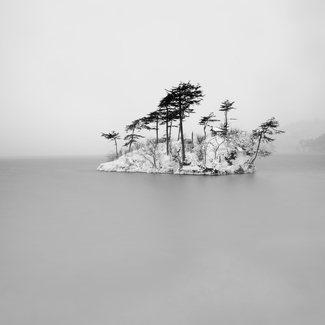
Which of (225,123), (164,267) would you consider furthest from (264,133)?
(164,267)

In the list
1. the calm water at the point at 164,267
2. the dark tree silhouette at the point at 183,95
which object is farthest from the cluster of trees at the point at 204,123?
the calm water at the point at 164,267

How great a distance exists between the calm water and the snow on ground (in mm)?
17897

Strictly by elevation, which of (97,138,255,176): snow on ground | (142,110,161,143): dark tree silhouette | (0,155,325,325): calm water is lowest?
(0,155,325,325): calm water

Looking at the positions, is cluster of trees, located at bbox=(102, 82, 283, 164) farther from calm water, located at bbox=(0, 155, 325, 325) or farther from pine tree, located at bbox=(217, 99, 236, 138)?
calm water, located at bbox=(0, 155, 325, 325)

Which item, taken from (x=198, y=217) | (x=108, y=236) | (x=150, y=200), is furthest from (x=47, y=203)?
(x=198, y=217)

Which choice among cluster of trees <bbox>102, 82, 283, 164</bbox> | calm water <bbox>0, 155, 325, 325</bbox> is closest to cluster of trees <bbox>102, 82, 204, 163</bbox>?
cluster of trees <bbox>102, 82, 283, 164</bbox>

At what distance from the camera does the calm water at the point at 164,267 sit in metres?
4.28

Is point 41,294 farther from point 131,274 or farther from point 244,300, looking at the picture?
point 244,300

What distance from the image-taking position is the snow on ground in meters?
30.7

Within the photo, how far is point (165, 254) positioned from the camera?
7.08m

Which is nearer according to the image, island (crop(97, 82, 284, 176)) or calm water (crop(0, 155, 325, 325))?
calm water (crop(0, 155, 325, 325))

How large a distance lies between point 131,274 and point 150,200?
10237 mm

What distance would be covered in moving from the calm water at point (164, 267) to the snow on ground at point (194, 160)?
17897 mm

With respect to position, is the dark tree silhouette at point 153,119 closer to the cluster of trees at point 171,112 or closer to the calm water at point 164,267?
the cluster of trees at point 171,112
